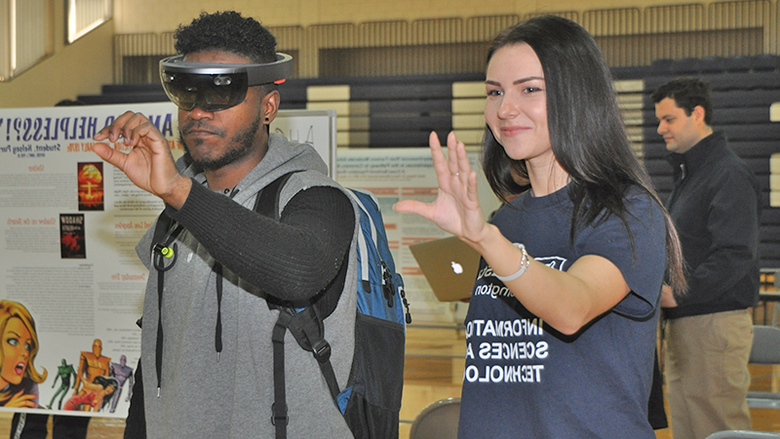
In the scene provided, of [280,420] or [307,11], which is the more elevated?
[307,11]

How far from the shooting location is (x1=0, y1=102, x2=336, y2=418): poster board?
3.19 m

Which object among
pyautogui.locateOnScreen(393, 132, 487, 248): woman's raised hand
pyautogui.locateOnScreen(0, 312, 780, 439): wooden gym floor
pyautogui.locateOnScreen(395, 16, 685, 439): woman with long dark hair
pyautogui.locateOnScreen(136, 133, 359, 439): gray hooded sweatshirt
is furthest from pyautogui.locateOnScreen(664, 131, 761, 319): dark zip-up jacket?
pyautogui.locateOnScreen(393, 132, 487, 248): woman's raised hand

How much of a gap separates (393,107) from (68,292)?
7.16m

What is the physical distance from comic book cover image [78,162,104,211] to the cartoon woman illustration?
0.58m

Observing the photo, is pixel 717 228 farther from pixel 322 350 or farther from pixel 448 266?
pixel 322 350

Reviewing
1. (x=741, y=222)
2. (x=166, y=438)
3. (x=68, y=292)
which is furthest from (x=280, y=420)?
(x=741, y=222)

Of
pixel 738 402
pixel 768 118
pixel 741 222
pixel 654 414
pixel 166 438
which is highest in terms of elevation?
pixel 768 118

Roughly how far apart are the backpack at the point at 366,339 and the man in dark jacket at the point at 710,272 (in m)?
1.96

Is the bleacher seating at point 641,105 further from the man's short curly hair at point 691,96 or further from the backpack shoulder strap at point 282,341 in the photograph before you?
the backpack shoulder strap at point 282,341

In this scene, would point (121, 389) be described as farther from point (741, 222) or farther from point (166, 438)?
point (741, 222)

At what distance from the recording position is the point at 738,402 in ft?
10.7

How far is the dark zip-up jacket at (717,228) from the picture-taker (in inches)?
125

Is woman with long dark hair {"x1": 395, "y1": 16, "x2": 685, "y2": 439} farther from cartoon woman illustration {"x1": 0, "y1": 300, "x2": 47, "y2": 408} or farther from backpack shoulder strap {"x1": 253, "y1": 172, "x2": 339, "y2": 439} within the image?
cartoon woman illustration {"x1": 0, "y1": 300, "x2": 47, "y2": 408}

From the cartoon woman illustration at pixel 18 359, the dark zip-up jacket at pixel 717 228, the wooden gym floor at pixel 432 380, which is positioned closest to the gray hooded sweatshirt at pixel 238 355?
the cartoon woman illustration at pixel 18 359
